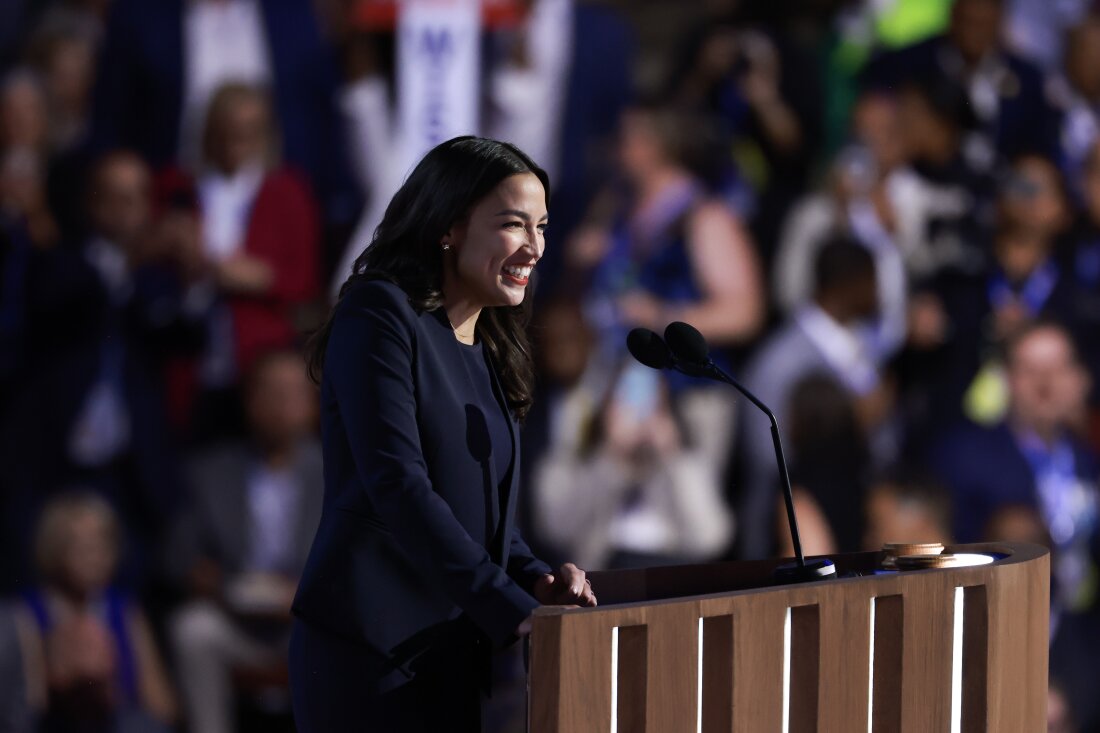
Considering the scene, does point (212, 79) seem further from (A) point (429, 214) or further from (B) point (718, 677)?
(B) point (718, 677)

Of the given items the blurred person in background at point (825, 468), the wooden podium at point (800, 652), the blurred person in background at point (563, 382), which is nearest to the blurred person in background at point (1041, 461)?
the blurred person in background at point (825, 468)

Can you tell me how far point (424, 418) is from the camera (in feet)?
6.15

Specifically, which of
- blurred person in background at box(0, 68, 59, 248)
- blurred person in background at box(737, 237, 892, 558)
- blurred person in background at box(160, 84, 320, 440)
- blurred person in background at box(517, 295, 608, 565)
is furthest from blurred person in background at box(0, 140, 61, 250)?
blurred person in background at box(737, 237, 892, 558)

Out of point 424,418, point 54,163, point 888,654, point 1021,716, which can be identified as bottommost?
point 1021,716

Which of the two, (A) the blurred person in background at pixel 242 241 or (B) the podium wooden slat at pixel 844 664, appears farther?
(A) the blurred person in background at pixel 242 241

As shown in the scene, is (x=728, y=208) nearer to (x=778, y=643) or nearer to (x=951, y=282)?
(x=951, y=282)

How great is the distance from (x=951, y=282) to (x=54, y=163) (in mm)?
3652

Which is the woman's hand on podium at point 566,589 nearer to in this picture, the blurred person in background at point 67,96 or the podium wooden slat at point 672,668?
the podium wooden slat at point 672,668

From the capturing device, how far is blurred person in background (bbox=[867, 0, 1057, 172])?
6238 mm

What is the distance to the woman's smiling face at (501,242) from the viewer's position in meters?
1.96

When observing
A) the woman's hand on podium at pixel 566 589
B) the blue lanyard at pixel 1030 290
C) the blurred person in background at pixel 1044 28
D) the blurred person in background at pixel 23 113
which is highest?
the blurred person in background at pixel 1044 28

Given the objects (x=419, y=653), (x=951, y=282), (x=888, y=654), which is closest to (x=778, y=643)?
(x=888, y=654)

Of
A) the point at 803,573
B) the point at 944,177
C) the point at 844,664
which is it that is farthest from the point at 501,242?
the point at 944,177

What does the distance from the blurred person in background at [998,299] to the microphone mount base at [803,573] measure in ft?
14.0
